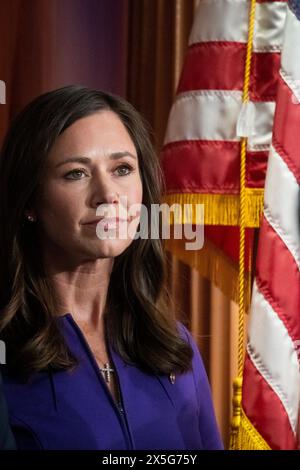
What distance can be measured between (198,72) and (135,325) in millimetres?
722

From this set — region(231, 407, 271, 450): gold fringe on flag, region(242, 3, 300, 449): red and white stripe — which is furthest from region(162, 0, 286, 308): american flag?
region(231, 407, 271, 450): gold fringe on flag

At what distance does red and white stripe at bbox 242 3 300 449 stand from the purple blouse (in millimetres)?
351

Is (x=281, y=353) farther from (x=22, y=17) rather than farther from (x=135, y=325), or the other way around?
(x=22, y=17)

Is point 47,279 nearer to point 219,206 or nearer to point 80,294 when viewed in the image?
point 80,294

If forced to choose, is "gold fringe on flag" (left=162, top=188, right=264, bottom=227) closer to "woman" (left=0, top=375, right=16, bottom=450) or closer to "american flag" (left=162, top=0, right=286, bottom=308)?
"american flag" (left=162, top=0, right=286, bottom=308)

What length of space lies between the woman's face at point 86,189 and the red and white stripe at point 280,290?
50 centimetres

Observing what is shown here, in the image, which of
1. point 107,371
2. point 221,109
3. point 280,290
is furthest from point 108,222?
point 221,109

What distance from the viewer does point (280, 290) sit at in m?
1.62

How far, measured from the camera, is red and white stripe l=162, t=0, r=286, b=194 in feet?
5.82

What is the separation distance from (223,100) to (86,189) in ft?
2.29

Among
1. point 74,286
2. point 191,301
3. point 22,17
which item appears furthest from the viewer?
point 191,301
